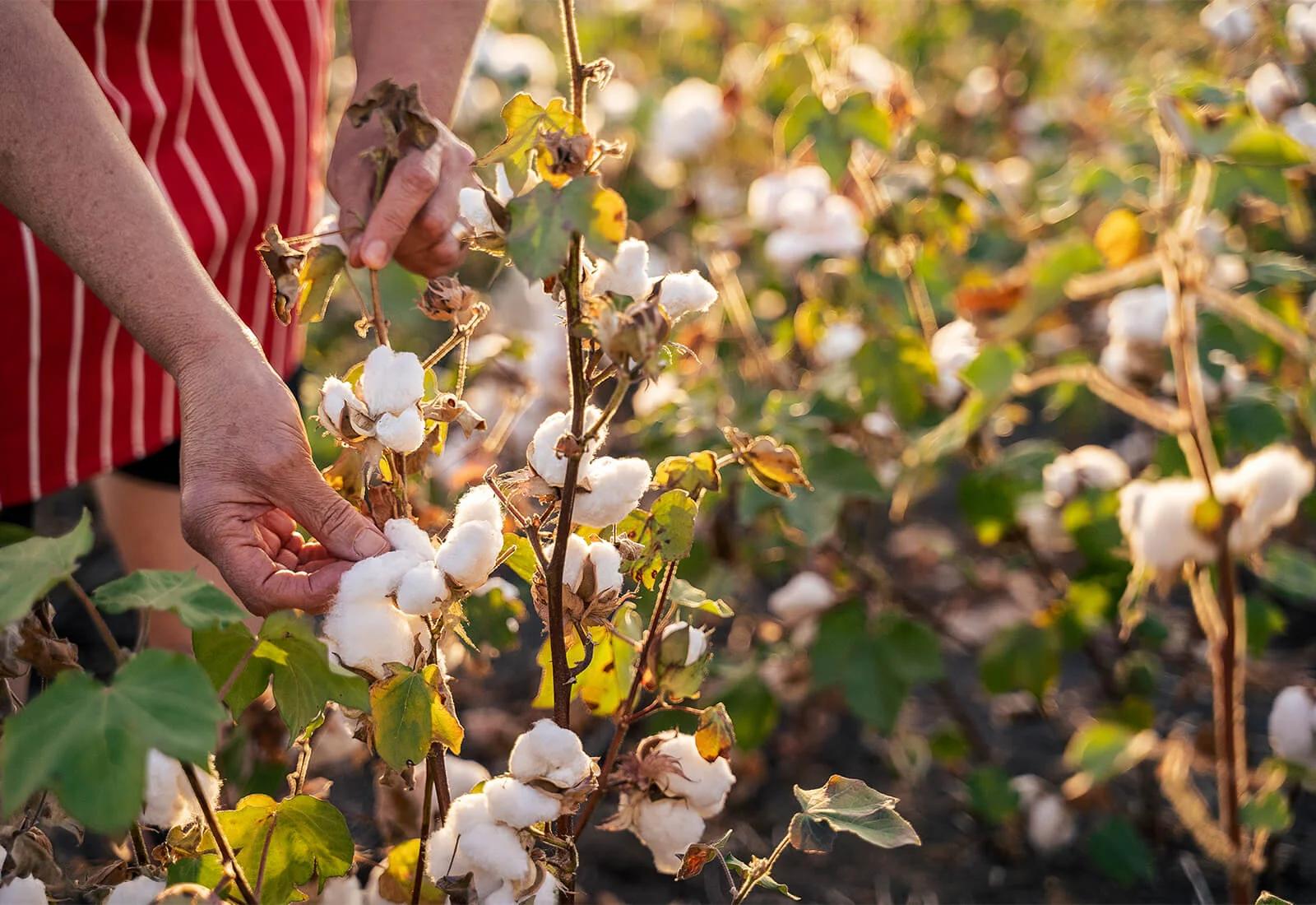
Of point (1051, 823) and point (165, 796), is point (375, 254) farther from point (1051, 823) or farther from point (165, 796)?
point (1051, 823)

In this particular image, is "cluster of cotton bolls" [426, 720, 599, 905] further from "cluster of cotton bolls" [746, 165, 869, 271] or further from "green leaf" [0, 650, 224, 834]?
"cluster of cotton bolls" [746, 165, 869, 271]

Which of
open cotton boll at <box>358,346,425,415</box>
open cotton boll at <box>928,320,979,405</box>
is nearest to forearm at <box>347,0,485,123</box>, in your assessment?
open cotton boll at <box>358,346,425,415</box>

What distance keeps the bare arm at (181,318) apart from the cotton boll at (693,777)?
26cm

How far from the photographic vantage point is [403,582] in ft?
2.47

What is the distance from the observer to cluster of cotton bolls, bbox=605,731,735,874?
870mm

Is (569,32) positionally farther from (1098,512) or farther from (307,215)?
(1098,512)

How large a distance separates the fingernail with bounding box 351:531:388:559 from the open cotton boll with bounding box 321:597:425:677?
1.4 inches

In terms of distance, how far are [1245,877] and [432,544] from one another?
3.25 feet

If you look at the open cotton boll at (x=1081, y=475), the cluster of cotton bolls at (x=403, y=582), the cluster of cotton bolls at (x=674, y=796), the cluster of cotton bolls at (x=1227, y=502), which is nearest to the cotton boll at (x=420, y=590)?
the cluster of cotton bolls at (x=403, y=582)

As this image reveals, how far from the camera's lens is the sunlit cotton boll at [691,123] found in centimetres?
225

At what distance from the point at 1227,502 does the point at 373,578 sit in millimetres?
921

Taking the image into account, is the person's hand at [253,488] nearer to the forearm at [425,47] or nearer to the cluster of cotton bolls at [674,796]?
the cluster of cotton bolls at [674,796]

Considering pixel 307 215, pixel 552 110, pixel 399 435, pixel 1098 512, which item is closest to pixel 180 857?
pixel 399 435

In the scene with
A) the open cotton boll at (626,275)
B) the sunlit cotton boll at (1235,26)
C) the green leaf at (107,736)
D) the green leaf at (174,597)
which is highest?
the open cotton boll at (626,275)
